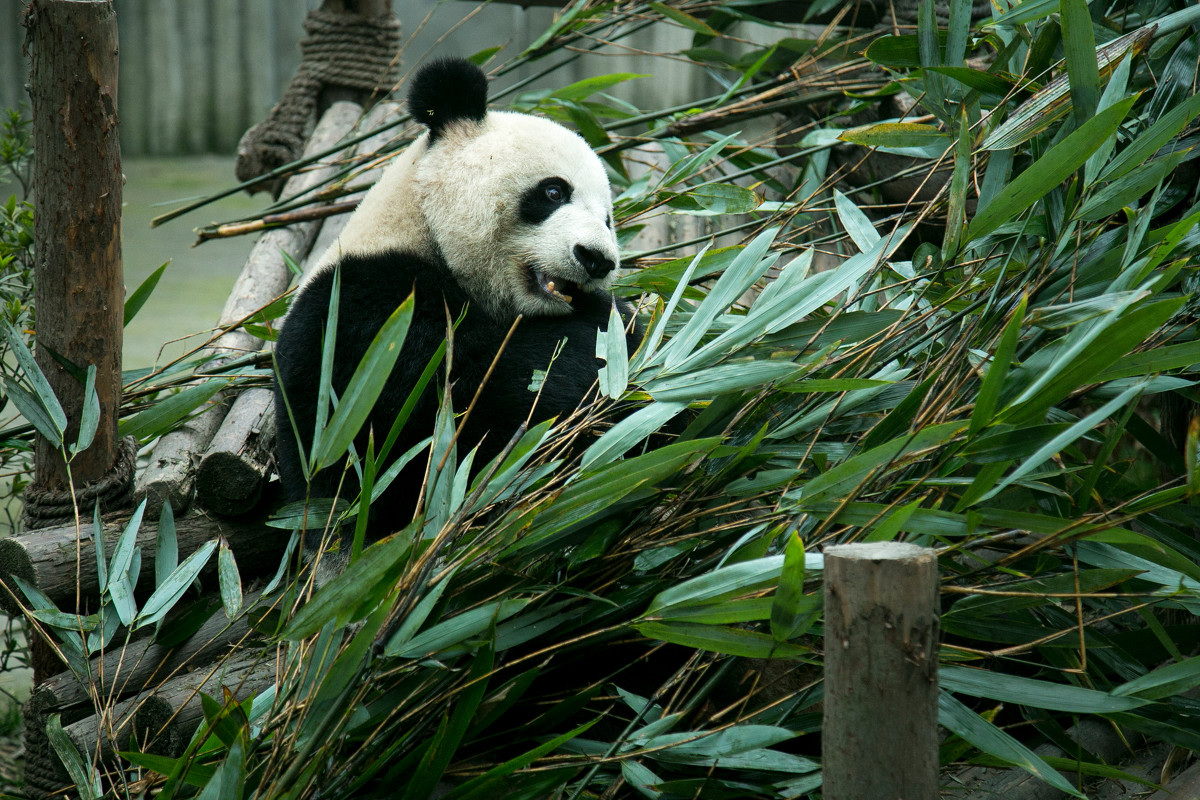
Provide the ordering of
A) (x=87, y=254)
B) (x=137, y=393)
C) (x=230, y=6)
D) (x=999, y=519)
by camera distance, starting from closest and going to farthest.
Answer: (x=999, y=519), (x=87, y=254), (x=137, y=393), (x=230, y=6)

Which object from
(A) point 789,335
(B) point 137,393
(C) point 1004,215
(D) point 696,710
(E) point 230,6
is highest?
(E) point 230,6

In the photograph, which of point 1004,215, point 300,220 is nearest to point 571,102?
point 300,220

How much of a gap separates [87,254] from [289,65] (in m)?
5.03

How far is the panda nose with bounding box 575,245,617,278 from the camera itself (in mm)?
1840

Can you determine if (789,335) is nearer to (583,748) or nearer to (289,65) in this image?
(583,748)

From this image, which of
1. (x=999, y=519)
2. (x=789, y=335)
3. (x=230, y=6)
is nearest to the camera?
(x=999, y=519)

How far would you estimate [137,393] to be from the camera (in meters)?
2.22

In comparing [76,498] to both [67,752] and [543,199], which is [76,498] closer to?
[67,752]

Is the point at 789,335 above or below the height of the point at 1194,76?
below

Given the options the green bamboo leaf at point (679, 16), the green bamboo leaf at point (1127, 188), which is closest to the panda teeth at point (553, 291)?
the green bamboo leaf at point (1127, 188)

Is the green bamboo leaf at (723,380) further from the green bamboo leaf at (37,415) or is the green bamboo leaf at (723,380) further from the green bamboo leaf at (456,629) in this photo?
the green bamboo leaf at (37,415)

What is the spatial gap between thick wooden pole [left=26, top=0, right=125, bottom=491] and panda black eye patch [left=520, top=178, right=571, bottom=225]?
83 centimetres

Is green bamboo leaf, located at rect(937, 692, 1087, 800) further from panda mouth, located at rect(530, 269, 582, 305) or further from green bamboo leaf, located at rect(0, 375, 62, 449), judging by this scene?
green bamboo leaf, located at rect(0, 375, 62, 449)

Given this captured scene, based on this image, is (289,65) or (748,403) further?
(289,65)
